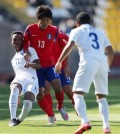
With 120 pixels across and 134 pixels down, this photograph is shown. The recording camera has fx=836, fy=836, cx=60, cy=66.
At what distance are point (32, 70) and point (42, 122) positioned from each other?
122 cm

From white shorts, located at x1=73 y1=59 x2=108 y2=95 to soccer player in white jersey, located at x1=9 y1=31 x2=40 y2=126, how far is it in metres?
1.98

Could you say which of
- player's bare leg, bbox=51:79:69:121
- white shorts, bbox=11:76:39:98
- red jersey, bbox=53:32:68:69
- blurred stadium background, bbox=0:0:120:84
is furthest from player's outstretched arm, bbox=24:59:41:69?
blurred stadium background, bbox=0:0:120:84

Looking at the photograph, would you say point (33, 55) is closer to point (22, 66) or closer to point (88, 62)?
point (22, 66)

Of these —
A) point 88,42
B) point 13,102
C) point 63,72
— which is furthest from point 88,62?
point 63,72

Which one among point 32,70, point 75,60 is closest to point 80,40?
point 32,70

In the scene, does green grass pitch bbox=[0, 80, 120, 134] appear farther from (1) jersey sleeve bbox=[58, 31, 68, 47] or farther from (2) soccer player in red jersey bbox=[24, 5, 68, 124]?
(1) jersey sleeve bbox=[58, 31, 68, 47]

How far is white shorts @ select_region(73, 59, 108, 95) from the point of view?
42.6 ft

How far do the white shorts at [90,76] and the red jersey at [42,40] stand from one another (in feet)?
7.80

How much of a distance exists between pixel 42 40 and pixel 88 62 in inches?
97.9

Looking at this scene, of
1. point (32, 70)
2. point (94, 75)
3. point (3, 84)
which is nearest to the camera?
point (94, 75)

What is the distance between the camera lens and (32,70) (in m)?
15.2

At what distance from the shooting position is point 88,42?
13141mm

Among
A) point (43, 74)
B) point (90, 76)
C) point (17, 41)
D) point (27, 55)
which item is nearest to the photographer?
point (90, 76)

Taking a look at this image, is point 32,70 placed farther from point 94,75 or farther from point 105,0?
point 105,0
